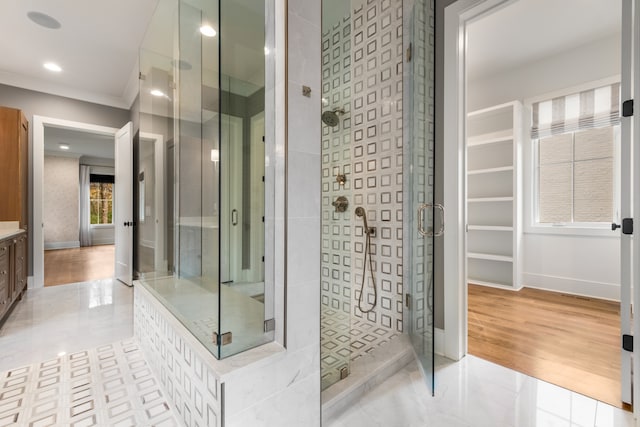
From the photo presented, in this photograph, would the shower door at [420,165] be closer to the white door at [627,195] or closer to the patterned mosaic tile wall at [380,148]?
the patterned mosaic tile wall at [380,148]

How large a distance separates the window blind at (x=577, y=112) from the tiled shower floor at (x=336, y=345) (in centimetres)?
368

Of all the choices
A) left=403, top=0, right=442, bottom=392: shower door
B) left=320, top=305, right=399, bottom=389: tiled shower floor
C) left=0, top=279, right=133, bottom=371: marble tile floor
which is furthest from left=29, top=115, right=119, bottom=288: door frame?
left=403, top=0, right=442, bottom=392: shower door

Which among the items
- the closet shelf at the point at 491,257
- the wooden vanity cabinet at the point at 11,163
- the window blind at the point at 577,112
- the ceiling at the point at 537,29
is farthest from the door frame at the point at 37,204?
the window blind at the point at 577,112

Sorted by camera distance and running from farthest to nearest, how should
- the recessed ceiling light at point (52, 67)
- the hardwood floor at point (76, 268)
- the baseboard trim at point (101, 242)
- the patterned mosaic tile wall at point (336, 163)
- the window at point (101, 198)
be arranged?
1. the window at point (101, 198)
2. the baseboard trim at point (101, 242)
3. the hardwood floor at point (76, 268)
4. the recessed ceiling light at point (52, 67)
5. the patterned mosaic tile wall at point (336, 163)

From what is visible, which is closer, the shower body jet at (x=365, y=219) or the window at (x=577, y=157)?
the shower body jet at (x=365, y=219)

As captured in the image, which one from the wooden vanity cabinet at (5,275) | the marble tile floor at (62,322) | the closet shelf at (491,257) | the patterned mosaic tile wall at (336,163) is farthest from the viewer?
the closet shelf at (491,257)

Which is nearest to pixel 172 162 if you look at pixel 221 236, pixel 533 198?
pixel 221 236

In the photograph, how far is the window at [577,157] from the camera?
323 centimetres

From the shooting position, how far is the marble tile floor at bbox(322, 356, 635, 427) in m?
1.33

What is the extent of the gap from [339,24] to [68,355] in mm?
2853

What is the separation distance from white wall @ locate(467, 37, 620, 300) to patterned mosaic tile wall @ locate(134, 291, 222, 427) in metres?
4.24

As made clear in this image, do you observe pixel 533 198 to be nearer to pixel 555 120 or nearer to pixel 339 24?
pixel 555 120

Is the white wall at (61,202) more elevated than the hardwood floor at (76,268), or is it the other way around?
the white wall at (61,202)

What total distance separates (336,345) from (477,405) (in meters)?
0.80
